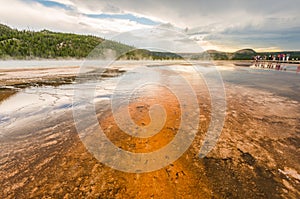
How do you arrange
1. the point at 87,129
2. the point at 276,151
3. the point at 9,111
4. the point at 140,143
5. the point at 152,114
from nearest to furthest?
the point at 276,151
the point at 140,143
the point at 87,129
the point at 152,114
the point at 9,111

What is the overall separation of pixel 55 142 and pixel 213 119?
4.70 metres

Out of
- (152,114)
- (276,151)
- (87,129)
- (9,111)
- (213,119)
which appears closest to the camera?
→ (276,151)

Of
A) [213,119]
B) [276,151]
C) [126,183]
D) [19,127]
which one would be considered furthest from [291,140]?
[19,127]

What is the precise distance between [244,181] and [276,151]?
1.48 m

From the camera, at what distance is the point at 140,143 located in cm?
392

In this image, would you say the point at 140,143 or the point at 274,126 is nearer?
the point at 140,143

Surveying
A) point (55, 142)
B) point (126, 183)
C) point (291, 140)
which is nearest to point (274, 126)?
point (291, 140)

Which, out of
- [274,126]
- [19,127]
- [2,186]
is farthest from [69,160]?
Result: [274,126]

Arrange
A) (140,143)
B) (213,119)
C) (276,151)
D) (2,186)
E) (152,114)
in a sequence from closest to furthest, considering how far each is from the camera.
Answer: (2,186)
(276,151)
(140,143)
(213,119)
(152,114)

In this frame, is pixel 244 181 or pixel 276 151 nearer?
pixel 244 181

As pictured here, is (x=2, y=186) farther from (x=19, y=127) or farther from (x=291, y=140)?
(x=291, y=140)

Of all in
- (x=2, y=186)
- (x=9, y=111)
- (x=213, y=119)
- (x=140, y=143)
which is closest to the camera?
(x=2, y=186)

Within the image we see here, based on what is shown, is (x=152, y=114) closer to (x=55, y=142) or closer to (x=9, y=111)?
(x=55, y=142)

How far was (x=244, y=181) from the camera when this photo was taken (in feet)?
9.03
